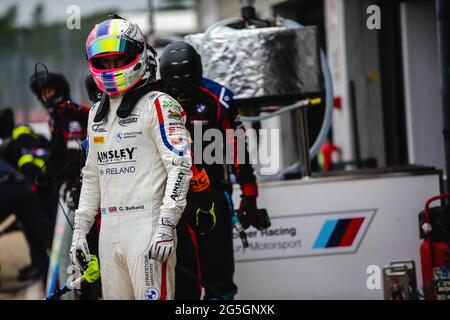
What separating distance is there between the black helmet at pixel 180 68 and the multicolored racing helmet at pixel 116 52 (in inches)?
32.7

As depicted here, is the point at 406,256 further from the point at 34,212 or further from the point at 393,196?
the point at 34,212


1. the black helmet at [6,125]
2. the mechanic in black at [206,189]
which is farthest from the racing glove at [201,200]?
the black helmet at [6,125]

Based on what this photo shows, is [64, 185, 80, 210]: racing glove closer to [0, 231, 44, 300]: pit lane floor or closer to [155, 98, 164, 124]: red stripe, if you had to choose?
[155, 98, 164, 124]: red stripe

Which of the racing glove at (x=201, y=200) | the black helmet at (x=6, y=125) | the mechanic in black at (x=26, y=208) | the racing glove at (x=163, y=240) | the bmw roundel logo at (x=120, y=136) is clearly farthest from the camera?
the black helmet at (x=6, y=125)

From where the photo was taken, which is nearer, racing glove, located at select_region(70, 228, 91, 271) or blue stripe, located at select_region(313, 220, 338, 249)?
racing glove, located at select_region(70, 228, 91, 271)

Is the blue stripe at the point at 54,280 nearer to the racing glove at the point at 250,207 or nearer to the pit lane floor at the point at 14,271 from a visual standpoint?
the pit lane floor at the point at 14,271

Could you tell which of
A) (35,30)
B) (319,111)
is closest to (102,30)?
(319,111)

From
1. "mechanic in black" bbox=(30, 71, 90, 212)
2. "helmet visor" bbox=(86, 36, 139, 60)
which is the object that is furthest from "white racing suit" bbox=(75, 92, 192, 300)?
"mechanic in black" bbox=(30, 71, 90, 212)

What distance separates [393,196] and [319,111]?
14.5 feet

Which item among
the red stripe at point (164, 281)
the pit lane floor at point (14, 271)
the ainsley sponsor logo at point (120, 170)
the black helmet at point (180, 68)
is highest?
the black helmet at point (180, 68)

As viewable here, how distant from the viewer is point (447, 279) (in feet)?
22.7

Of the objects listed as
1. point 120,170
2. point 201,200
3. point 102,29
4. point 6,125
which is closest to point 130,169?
point 120,170

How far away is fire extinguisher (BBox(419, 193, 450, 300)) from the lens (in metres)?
6.95

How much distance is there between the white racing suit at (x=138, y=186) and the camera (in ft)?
17.3
